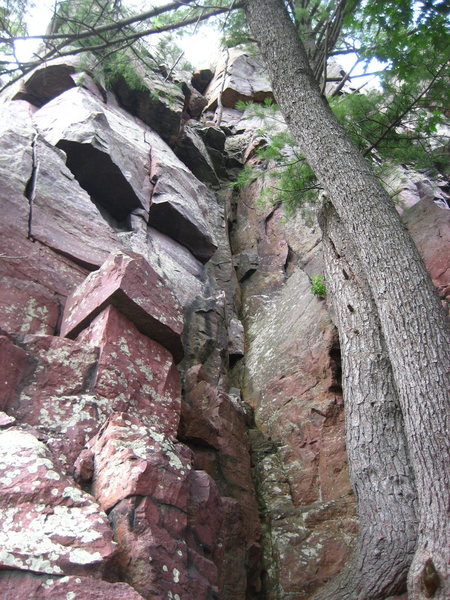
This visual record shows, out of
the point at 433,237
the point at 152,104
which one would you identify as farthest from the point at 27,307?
the point at 152,104

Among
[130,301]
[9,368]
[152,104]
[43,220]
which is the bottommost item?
[9,368]

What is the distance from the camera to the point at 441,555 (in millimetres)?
3578

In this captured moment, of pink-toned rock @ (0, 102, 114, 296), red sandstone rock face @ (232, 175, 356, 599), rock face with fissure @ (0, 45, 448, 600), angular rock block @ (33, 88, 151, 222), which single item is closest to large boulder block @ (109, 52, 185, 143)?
→ rock face with fissure @ (0, 45, 448, 600)

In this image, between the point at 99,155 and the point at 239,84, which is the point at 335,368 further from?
the point at 239,84

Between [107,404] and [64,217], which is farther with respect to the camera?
[64,217]

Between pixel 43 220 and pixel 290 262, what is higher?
pixel 290 262

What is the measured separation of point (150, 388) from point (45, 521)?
6.29 ft

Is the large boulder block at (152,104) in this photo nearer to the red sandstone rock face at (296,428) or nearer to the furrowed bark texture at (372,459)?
the red sandstone rock face at (296,428)

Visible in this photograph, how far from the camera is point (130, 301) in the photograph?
5.19m

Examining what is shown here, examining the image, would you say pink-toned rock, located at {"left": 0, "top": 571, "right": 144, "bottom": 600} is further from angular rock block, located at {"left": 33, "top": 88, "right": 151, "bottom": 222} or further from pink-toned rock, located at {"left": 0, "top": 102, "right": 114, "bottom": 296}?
angular rock block, located at {"left": 33, "top": 88, "right": 151, "bottom": 222}

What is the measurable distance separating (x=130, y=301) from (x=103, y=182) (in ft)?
14.2

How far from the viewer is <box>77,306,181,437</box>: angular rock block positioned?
15.3 ft

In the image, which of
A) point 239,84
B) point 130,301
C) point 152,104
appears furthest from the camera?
point 239,84

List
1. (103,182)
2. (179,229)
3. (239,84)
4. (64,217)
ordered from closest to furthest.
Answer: (64,217) < (103,182) < (179,229) < (239,84)
